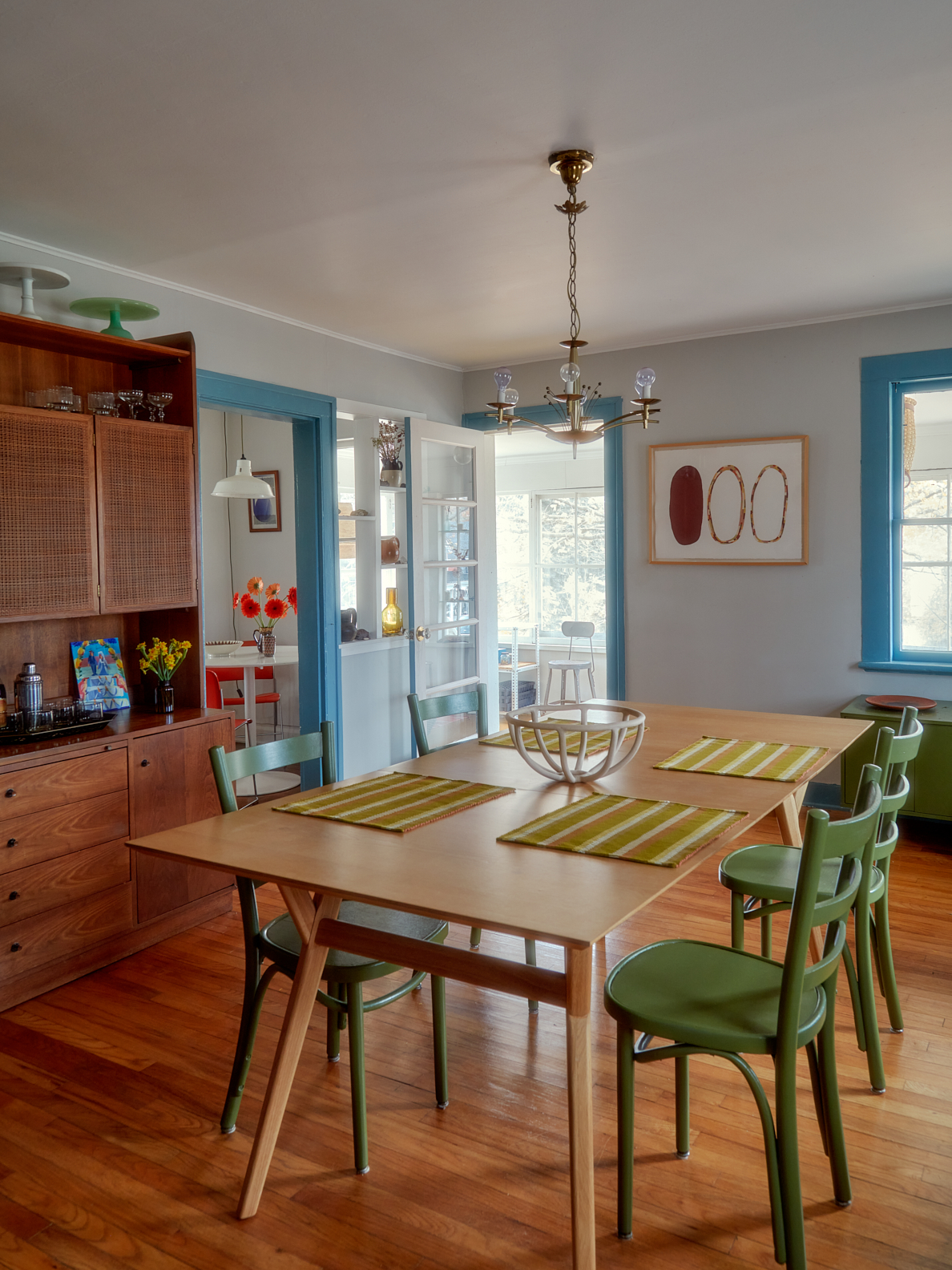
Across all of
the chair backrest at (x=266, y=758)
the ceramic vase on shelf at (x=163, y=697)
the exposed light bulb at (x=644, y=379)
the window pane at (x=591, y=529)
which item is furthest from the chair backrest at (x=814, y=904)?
the window pane at (x=591, y=529)

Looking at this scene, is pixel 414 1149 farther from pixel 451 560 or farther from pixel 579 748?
pixel 451 560

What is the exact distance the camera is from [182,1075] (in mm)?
2467

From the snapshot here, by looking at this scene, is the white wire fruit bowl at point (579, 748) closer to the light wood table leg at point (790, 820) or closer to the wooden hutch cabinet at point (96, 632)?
the light wood table leg at point (790, 820)

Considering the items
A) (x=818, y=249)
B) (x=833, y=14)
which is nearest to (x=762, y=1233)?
(x=833, y=14)

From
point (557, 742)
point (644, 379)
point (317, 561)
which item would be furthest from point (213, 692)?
point (644, 379)

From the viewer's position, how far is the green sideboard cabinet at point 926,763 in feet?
13.9

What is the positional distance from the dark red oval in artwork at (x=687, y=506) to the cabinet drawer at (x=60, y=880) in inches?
133

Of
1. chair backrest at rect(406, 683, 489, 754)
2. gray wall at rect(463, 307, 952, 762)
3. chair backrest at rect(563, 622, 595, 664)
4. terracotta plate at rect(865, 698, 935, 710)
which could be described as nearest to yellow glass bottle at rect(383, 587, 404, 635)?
gray wall at rect(463, 307, 952, 762)

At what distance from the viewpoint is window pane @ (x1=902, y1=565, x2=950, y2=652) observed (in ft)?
15.5

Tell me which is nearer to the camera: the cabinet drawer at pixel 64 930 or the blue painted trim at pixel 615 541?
the cabinet drawer at pixel 64 930

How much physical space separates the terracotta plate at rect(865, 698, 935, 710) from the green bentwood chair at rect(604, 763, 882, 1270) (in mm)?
2703

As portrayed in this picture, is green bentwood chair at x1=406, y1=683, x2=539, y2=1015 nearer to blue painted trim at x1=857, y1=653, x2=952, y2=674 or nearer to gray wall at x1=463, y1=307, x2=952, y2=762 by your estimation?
gray wall at x1=463, y1=307, x2=952, y2=762

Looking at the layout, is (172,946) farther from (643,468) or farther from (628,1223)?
(643,468)

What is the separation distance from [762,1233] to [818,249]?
336cm
